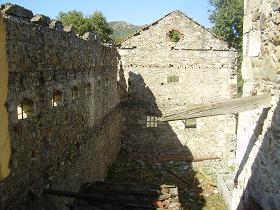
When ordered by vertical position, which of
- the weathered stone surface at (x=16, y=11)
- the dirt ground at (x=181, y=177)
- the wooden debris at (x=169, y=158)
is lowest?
the dirt ground at (x=181, y=177)

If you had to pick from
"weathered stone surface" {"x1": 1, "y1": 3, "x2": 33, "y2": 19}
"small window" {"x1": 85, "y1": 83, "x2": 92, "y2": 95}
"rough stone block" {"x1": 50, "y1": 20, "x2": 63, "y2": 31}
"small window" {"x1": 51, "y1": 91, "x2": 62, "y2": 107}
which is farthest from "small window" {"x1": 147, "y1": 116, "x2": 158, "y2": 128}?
"weathered stone surface" {"x1": 1, "y1": 3, "x2": 33, "y2": 19}

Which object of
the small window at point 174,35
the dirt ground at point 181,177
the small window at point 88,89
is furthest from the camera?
the small window at point 174,35

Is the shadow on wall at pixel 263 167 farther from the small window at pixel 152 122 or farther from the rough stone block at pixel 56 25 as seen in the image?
the small window at pixel 152 122

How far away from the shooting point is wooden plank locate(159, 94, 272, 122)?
13.8 ft

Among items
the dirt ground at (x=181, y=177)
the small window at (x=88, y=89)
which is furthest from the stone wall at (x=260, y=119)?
the dirt ground at (x=181, y=177)

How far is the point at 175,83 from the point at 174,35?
2453mm

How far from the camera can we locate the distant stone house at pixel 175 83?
17562 millimetres

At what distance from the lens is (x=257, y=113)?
498cm

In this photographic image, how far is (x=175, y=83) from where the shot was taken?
1794cm

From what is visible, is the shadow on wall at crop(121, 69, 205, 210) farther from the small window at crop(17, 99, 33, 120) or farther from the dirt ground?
the small window at crop(17, 99, 33, 120)

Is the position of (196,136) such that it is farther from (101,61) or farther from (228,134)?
(101,61)

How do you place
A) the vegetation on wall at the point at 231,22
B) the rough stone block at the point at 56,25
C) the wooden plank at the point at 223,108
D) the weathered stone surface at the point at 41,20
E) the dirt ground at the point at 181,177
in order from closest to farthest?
the wooden plank at the point at 223,108 < the weathered stone surface at the point at 41,20 < the rough stone block at the point at 56,25 < the dirt ground at the point at 181,177 < the vegetation on wall at the point at 231,22

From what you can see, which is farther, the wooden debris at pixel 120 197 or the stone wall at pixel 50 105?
the wooden debris at pixel 120 197

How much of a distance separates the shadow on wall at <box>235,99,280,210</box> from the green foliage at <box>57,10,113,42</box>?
2639 centimetres
